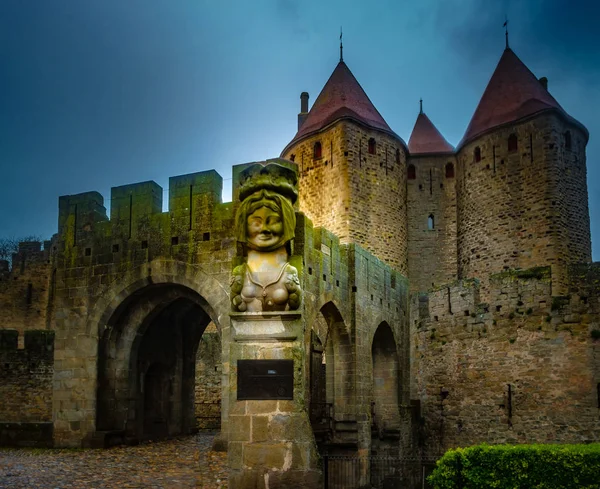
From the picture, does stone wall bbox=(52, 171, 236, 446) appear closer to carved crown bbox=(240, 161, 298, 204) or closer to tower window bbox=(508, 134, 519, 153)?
carved crown bbox=(240, 161, 298, 204)

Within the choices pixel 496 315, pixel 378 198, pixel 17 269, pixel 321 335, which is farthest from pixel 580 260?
pixel 17 269

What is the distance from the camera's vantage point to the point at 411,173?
3012cm

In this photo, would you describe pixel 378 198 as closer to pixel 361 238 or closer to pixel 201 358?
pixel 361 238

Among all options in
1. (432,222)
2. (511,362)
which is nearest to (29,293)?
(432,222)

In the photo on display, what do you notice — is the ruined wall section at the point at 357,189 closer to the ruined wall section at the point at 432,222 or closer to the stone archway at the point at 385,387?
the ruined wall section at the point at 432,222

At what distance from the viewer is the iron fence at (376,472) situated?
14327 mm

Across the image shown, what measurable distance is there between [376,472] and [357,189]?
12.5 metres

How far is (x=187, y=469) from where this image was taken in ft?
38.2

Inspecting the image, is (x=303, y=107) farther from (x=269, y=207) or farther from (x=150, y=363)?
(x=269, y=207)

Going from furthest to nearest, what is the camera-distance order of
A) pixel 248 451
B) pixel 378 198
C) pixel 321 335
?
pixel 378 198 < pixel 321 335 < pixel 248 451

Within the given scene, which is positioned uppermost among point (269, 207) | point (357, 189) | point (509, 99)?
point (509, 99)

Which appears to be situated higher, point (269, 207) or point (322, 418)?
point (269, 207)

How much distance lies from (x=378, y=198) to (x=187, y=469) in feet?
58.2

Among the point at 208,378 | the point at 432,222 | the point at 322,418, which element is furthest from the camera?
the point at 432,222
